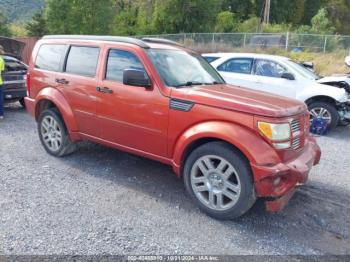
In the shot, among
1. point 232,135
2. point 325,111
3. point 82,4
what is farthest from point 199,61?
point 82,4

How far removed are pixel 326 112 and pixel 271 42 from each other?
15.6 metres

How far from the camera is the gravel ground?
3.36 metres

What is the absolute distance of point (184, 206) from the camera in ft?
13.7

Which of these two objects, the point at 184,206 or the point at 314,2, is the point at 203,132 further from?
the point at 314,2

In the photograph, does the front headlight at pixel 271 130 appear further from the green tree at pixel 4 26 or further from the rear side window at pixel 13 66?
the green tree at pixel 4 26

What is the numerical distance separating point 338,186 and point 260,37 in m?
20.1

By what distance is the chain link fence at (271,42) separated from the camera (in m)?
20.9

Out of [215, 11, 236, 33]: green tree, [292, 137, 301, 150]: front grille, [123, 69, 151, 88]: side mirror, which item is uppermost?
[215, 11, 236, 33]: green tree

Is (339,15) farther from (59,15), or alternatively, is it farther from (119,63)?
(119,63)

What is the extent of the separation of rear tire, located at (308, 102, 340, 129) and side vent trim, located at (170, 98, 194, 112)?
5.48 meters

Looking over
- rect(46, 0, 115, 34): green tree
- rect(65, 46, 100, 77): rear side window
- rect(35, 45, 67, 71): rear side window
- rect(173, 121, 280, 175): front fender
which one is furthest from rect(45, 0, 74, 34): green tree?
rect(173, 121, 280, 175): front fender

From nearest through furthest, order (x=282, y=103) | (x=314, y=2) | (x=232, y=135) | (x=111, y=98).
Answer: (x=232, y=135), (x=282, y=103), (x=111, y=98), (x=314, y=2)

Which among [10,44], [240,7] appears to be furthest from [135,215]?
[240,7]

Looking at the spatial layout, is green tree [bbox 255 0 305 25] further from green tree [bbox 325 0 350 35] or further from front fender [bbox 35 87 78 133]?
front fender [bbox 35 87 78 133]
